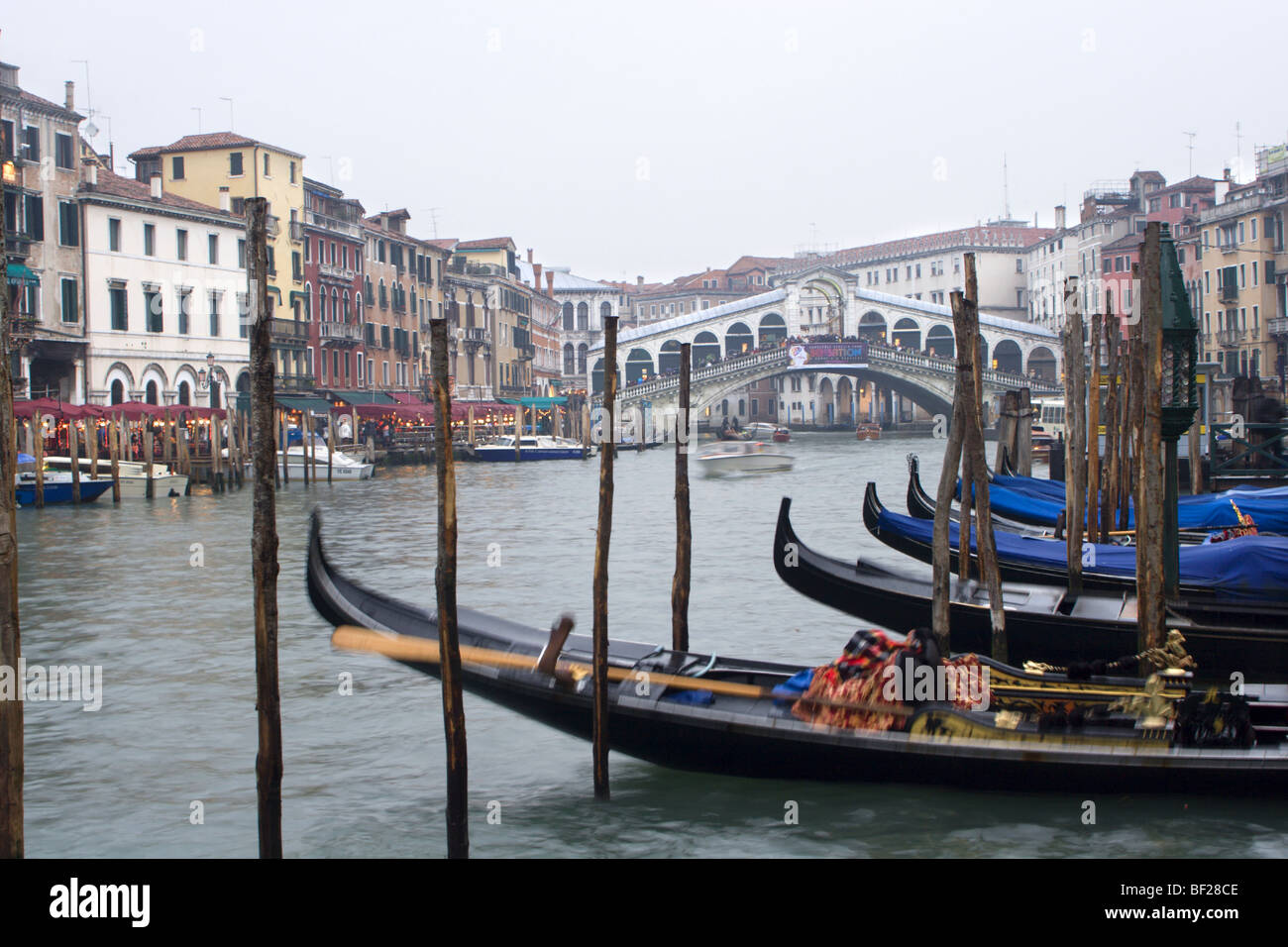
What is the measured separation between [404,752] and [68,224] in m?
21.4

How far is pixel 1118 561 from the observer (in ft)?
29.1

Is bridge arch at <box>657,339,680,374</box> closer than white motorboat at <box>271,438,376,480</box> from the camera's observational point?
No

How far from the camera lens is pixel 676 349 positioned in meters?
55.7

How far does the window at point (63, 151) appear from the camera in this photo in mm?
24969

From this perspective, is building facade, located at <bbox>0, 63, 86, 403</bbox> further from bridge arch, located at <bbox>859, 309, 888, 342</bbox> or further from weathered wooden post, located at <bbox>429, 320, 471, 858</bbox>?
bridge arch, located at <bbox>859, 309, 888, 342</bbox>

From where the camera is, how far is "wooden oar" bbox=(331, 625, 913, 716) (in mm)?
6000

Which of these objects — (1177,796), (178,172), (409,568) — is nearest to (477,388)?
(178,172)

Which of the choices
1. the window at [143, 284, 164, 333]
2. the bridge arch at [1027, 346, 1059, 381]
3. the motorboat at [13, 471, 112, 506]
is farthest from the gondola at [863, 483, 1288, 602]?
the bridge arch at [1027, 346, 1059, 381]

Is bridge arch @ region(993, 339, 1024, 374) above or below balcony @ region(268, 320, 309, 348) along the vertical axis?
above

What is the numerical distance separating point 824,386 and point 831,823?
58327 mm

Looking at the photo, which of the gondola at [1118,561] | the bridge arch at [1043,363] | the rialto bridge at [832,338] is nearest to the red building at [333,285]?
the rialto bridge at [832,338]

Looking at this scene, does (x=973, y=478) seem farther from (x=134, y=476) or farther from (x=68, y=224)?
(x=68, y=224)

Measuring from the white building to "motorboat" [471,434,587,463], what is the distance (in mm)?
7001
